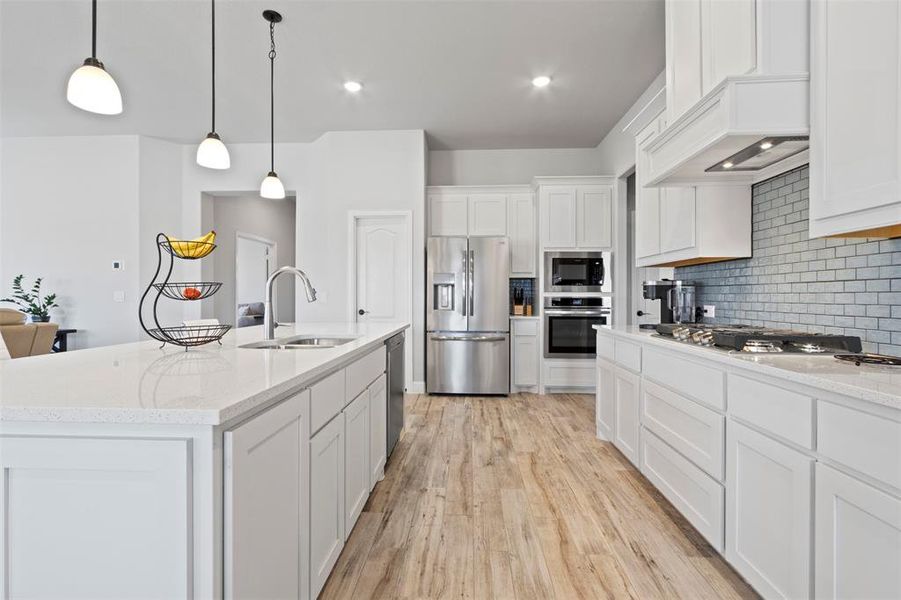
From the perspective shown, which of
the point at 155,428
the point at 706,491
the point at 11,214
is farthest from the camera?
the point at 11,214

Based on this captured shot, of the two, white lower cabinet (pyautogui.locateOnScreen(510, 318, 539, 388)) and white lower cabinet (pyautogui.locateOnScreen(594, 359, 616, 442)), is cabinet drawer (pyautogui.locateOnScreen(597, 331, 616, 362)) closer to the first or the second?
white lower cabinet (pyautogui.locateOnScreen(594, 359, 616, 442))

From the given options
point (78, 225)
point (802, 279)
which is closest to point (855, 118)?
point (802, 279)

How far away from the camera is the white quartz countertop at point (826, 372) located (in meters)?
0.99

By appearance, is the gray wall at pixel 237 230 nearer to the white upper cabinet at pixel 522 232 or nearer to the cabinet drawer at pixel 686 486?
the white upper cabinet at pixel 522 232

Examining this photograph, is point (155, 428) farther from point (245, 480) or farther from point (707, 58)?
point (707, 58)

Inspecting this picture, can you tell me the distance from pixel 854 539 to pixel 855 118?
124 cm

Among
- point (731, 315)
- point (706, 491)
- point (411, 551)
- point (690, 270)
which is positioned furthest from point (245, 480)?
point (690, 270)

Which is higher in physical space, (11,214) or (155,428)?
(11,214)

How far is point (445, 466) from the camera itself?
265 centimetres

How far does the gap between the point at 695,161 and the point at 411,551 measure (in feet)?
7.04

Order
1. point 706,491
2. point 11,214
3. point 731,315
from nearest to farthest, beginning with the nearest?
1. point 706,491
2. point 731,315
3. point 11,214

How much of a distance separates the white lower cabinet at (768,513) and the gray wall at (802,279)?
2.26 feet

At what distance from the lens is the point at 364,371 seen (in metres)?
1.95

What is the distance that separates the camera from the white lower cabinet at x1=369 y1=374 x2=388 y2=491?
210 centimetres
